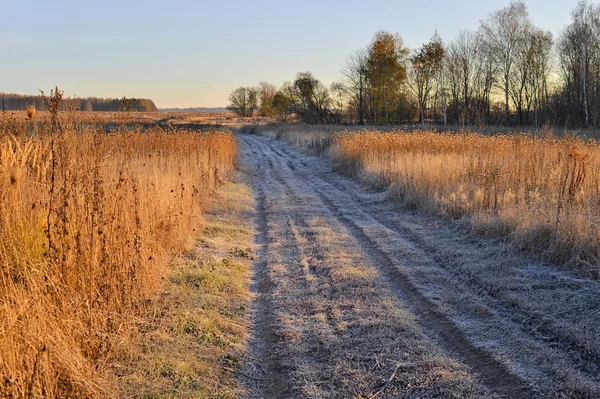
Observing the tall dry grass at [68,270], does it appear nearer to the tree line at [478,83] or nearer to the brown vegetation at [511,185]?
the brown vegetation at [511,185]

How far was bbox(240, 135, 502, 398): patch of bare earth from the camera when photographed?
3.33m

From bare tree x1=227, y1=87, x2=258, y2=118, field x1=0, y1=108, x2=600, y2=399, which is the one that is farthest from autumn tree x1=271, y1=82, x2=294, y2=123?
field x1=0, y1=108, x2=600, y2=399

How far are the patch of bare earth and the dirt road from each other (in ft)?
0.04

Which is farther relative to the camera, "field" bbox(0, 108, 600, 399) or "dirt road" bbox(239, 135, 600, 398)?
"dirt road" bbox(239, 135, 600, 398)

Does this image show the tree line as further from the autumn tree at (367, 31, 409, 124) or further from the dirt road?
the dirt road

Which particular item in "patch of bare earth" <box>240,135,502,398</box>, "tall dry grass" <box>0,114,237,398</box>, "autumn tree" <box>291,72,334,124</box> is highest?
"autumn tree" <box>291,72,334,124</box>

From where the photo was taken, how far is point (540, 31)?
120ft

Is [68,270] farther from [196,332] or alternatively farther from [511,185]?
[511,185]

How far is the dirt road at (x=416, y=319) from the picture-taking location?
132 inches

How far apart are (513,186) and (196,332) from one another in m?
7.09

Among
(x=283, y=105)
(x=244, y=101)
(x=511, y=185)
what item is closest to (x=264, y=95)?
(x=244, y=101)

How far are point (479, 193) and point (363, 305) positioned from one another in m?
4.66

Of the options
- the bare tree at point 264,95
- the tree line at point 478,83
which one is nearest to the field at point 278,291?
the tree line at point 478,83

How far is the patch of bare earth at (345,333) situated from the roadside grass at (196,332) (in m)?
0.19
